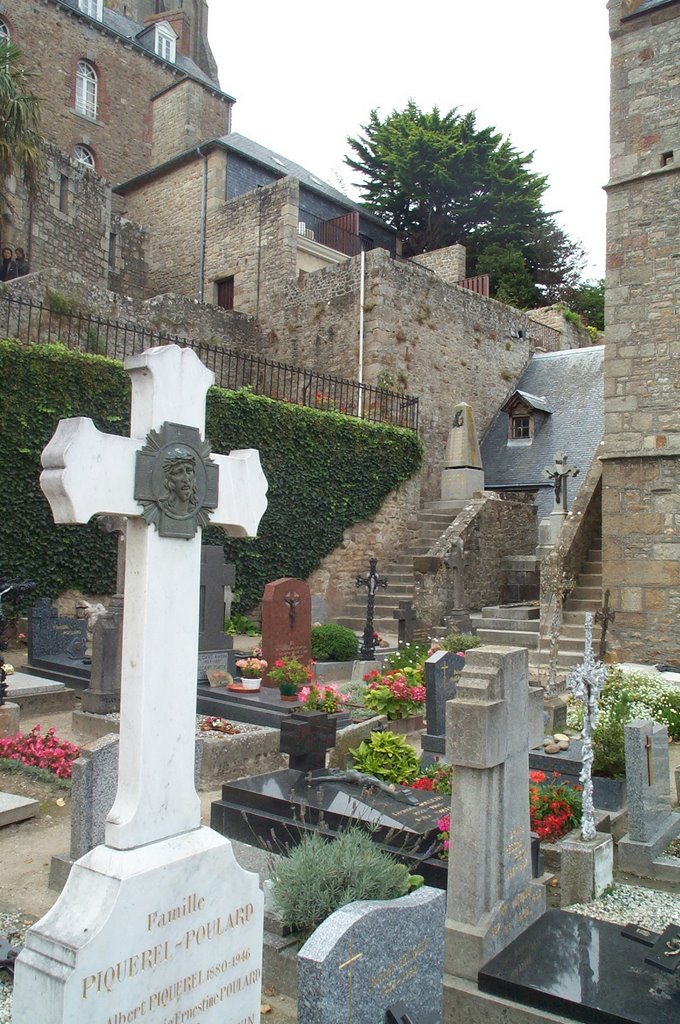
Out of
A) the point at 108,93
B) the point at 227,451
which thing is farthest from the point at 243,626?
the point at 108,93

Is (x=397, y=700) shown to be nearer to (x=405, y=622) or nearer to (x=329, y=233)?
(x=405, y=622)

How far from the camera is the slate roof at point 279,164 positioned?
2464 centimetres

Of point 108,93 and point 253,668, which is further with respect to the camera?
point 108,93

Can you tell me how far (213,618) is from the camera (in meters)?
10.5

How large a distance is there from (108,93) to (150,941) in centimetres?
3078

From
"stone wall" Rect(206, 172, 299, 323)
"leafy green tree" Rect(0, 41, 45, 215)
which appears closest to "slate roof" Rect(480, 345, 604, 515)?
"stone wall" Rect(206, 172, 299, 323)

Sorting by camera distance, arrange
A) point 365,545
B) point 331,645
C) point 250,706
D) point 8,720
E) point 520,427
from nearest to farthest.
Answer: point 8,720, point 250,706, point 331,645, point 365,545, point 520,427

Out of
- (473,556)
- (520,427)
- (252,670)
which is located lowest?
(252,670)

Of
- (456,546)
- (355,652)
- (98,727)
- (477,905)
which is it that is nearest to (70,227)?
(456,546)

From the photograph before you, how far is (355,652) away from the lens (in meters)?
12.4

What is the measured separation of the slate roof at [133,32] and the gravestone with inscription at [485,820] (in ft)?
95.7

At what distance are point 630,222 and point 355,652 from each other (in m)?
7.65

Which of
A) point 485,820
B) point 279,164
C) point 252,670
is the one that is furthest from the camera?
point 279,164

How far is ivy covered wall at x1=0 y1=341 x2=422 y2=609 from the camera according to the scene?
1216 cm
